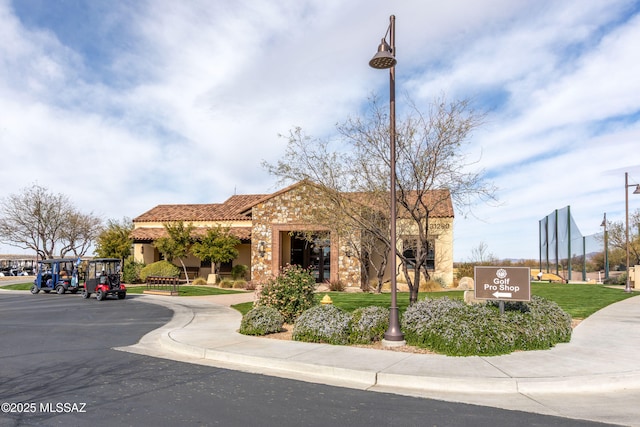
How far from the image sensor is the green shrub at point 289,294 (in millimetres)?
12680

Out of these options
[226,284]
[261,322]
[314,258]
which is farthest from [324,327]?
[314,258]

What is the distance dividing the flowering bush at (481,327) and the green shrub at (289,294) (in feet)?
12.0

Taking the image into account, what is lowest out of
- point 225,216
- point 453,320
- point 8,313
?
point 8,313

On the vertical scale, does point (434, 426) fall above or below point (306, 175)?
below

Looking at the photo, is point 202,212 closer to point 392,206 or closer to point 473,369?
point 392,206

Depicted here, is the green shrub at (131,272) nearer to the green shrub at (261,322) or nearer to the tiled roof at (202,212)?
the tiled roof at (202,212)

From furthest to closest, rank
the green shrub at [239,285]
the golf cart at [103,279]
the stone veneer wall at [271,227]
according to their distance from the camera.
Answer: the green shrub at [239,285], the stone veneer wall at [271,227], the golf cart at [103,279]

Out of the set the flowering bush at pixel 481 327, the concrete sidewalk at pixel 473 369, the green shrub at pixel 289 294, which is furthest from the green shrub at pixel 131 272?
the flowering bush at pixel 481 327

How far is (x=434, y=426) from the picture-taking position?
5.20m

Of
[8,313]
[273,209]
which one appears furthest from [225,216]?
[8,313]

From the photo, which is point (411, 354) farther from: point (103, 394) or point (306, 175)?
point (306, 175)

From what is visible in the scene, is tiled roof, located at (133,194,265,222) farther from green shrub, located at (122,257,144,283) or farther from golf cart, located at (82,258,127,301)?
golf cart, located at (82,258,127,301)

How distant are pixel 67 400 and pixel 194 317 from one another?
8899mm

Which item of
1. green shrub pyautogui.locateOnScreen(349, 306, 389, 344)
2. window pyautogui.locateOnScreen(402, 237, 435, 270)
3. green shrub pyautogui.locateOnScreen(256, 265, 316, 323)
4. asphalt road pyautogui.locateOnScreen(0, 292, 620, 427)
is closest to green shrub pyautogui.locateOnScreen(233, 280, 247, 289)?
window pyautogui.locateOnScreen(402, 237, 435, 270)
